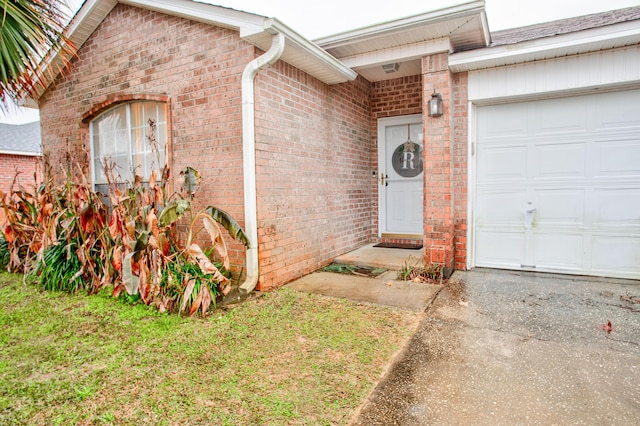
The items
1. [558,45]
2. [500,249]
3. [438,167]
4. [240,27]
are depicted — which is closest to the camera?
[240,27]

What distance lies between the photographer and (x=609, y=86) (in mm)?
4805

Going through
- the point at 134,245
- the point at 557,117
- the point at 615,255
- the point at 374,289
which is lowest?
the point at 374,289

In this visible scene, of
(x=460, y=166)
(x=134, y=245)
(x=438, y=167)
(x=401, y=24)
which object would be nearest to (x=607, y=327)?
(x=438, y=167)

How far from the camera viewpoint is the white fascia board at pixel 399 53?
16.9ft

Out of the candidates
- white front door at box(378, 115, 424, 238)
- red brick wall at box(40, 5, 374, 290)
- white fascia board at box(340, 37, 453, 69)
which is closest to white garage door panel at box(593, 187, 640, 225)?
white front door at box(378, 115, 424, 238)

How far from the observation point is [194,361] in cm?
294

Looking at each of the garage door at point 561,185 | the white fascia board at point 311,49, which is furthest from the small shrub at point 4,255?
the garage door at point 561,185

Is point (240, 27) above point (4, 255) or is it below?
above

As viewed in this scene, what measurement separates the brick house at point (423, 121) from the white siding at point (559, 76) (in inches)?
0.6

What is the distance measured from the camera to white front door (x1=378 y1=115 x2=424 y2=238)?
7.15 meters

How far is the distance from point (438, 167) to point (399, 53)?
1.78 metres

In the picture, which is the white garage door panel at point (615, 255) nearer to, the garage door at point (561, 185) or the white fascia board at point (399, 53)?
the garage door at point (561, 185)

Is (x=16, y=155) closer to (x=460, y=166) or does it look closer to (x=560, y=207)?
(x=460, y=166)

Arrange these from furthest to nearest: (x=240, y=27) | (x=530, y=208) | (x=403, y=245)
Answer: (x=403, y=245), (x=530, y=208), (x=240, y=27)
